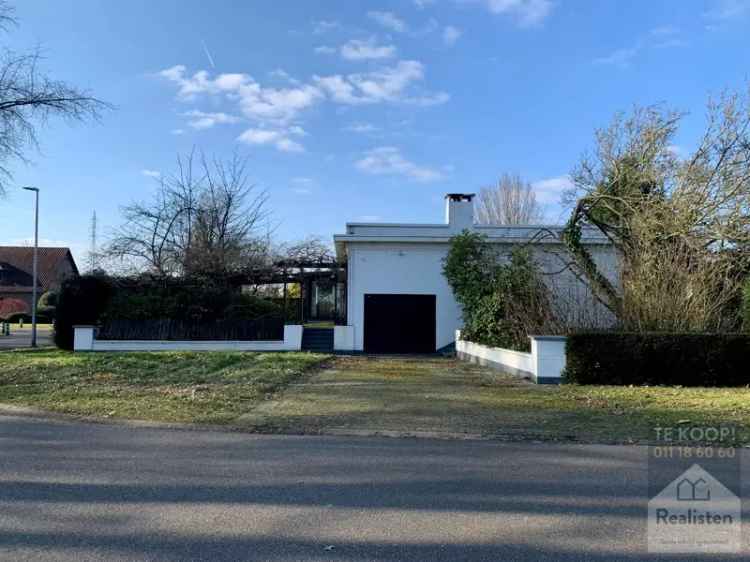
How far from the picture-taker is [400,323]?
79.4 feet

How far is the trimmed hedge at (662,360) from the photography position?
13297 mm

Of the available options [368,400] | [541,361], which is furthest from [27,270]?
[368,400]

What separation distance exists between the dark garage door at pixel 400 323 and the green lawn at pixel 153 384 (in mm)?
5227

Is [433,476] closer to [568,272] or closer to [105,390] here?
[105,390]

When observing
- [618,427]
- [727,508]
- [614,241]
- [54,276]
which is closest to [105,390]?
[618,427]

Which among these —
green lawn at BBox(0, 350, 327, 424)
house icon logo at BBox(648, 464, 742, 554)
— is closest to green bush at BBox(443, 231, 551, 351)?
green lawn at BBox(0, 350, 327, 424)

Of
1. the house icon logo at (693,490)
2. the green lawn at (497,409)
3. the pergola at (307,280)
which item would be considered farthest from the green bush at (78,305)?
the house icon logo at (693,490)

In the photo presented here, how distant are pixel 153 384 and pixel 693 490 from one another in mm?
10200

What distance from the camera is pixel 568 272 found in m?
19.1

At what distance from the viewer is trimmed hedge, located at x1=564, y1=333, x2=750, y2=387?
43.6 ft

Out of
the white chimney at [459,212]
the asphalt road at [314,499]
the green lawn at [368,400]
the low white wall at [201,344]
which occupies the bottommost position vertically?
the asphalt road at [314,499]

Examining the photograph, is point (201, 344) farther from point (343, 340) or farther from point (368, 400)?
point (368, 400)

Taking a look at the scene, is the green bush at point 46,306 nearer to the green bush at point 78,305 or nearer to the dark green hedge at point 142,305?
the green bush at point 78,305

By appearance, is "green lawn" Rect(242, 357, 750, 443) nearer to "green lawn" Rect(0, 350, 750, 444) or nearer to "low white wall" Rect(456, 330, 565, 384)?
"green lawn" Rect(0, 350, 750, 444)
